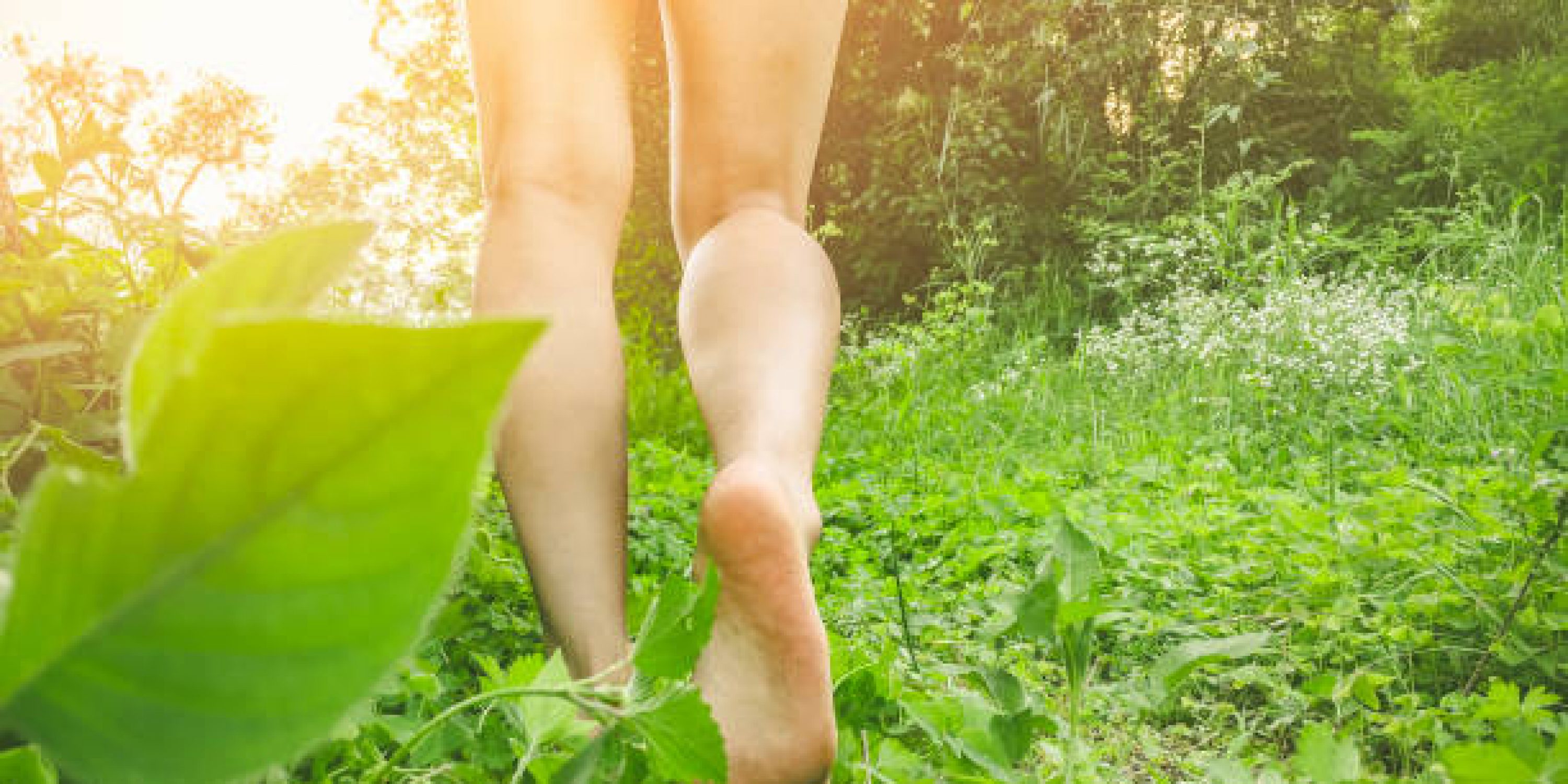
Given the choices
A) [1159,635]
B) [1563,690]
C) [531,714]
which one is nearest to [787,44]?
[531,714]

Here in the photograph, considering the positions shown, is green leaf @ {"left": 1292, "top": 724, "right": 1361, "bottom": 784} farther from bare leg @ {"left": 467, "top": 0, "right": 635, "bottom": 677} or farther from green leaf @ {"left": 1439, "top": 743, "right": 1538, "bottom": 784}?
bare leg @ {"left": 467, "top": 0, "right": 635, "bottom": 677}

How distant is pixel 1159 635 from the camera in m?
1.69

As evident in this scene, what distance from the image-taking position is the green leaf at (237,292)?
0.14 metres

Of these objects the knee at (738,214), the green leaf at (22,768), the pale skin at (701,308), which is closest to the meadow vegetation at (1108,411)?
the green leaf at (22,768)

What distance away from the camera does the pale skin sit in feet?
3.11

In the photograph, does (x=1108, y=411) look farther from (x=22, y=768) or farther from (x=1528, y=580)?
(x=22, y=768)

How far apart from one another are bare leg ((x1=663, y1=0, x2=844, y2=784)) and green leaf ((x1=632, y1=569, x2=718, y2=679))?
36 centimetres

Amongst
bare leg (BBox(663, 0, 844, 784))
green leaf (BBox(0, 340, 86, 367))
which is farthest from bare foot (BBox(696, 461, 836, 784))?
green leaf (BBox(0, 340, 86, 367))

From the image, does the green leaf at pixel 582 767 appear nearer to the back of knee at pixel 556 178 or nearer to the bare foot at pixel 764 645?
the bare foot at pixel 764 645

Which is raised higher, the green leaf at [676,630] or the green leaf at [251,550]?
the green leaf at [251,550]

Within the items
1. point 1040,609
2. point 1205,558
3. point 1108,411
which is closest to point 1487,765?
point 1040,609

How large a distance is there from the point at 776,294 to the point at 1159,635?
0.88 meters

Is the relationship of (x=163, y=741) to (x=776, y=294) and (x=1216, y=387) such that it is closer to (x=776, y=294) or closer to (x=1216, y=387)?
(x=776, y=294)

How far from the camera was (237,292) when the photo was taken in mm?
153
